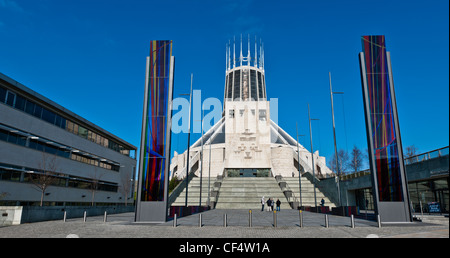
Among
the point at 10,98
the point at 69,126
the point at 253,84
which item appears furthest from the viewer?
the point at 253,84

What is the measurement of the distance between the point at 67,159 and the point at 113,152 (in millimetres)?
10082

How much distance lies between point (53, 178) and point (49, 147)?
341 cm

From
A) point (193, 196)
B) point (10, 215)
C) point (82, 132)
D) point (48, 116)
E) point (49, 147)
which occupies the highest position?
point (48, 116)

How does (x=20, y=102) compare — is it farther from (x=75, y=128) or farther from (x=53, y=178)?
(x=75, y=128)

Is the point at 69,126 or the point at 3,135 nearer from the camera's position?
the point at 3,135

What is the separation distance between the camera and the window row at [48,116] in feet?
73.2

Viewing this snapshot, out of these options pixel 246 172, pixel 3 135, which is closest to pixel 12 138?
pixel 3 135

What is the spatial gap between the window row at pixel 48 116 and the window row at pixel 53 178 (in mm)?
4659

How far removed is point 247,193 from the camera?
112ft

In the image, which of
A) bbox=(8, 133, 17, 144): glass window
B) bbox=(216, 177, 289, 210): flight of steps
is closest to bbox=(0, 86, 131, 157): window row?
bbox=(8, 133, 17, 144): glass window

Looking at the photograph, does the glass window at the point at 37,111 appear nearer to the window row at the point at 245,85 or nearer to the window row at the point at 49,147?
the window row at the point at 49,147

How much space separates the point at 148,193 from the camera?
14.4 meters
